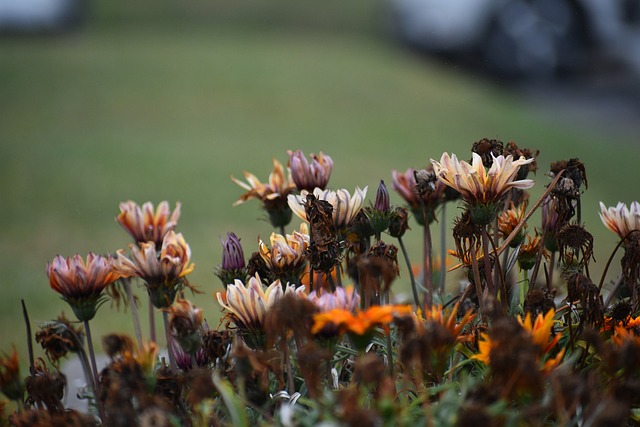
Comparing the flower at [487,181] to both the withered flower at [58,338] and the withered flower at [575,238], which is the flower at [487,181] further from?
the withered flower at [58,338]

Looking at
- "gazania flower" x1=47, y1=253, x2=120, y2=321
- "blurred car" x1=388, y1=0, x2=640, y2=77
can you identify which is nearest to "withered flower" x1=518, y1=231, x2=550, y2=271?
"gazania flower" x1=47, y1=253, x2=120, y2=321

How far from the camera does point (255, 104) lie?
9141 millimetres

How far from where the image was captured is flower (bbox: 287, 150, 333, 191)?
2.07 m

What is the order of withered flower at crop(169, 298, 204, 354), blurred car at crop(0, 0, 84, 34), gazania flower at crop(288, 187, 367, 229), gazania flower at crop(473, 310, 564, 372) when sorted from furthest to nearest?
blurred car at crop(0, 0, 84, 34) < gazania flower at crop(288, 187, 367, 229) < withered flower at crop(169, 298, 204, 354) < gazania flower at crop(473, 310, 564, 372)

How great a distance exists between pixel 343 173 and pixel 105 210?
6.35 feet

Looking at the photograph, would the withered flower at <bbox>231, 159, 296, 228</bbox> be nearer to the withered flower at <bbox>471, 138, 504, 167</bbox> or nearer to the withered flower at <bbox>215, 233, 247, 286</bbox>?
the withered flower at <bbox>215, 233, 247, 286</bbox>

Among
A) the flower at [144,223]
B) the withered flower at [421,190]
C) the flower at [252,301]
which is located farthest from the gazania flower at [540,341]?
the flower at [144,223]

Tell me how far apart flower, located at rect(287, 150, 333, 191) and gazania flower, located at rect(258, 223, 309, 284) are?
0.76ft

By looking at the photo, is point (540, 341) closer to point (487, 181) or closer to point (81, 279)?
point (487, 181)

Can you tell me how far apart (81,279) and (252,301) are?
417mm

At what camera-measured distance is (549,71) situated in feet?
34.2

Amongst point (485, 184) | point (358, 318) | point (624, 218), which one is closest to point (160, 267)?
point (358, 318)

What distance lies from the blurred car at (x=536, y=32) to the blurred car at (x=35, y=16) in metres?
4.79

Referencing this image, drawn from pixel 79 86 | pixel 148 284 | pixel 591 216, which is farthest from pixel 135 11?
pixel 148 284
